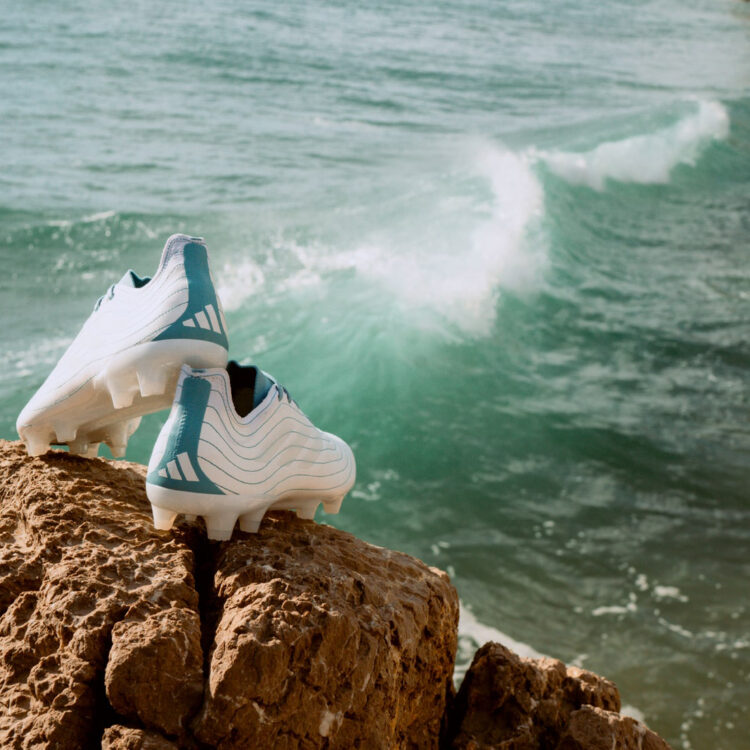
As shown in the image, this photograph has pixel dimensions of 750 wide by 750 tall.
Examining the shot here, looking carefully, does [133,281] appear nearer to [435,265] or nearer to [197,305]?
[197,305]

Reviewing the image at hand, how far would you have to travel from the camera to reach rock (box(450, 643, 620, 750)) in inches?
90.6

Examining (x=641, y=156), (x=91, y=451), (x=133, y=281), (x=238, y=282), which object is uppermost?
(x=133, y=281)

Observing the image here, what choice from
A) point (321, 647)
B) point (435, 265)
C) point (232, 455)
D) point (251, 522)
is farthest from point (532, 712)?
point (435, 265)

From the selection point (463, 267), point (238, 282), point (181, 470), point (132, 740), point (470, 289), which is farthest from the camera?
point (463, 267)

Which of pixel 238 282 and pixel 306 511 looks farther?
pixel 238 282

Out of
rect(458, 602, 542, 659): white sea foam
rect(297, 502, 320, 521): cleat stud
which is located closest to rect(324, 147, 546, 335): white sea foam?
rect(458, 602, 542, 659): white sea foam

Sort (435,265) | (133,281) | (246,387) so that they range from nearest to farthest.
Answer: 1. (246,387)
2. (133,281)
3. (435,265)

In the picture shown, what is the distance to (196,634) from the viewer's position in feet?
6.13

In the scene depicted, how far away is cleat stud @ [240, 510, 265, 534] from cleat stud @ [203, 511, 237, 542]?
0.06m

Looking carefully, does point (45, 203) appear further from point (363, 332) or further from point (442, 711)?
point (442, 711)

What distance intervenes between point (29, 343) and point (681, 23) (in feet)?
102

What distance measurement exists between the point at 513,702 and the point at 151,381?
1.25 m

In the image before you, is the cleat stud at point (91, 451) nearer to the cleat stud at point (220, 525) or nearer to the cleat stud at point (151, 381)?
the cleat stud at point (151, 381)

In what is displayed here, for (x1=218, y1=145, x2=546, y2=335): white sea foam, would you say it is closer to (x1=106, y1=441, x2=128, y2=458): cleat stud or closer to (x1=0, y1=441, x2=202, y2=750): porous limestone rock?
(x1=106, y1=441, x2=128, y2=458): cleat stud
